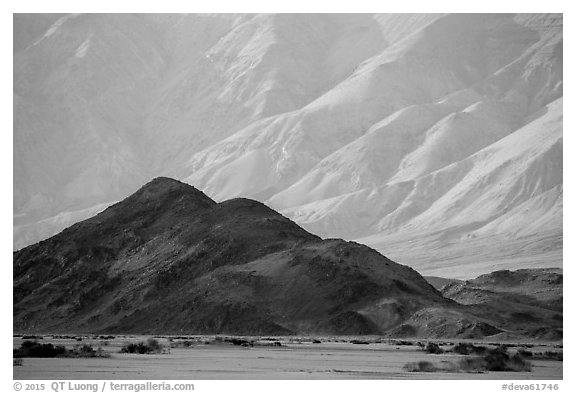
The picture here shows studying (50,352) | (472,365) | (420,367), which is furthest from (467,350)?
(50,352)

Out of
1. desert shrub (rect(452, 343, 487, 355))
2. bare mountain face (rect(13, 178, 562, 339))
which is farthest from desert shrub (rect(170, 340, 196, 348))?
bare mountain face (rect(13, 178, 562, 339))

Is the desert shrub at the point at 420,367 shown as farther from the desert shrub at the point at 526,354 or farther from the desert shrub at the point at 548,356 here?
the desert shrub at the point at 526,354

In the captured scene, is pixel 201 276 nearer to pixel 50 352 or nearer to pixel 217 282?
pixel 217 282

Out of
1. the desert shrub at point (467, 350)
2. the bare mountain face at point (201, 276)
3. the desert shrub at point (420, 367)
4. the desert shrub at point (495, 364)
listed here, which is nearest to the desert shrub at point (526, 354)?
the desert shrub at point (467, 350)

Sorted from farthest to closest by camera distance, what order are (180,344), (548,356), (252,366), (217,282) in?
(217,282)
(180,344)
(548,356)
(252,366)

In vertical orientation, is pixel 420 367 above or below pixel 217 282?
below
